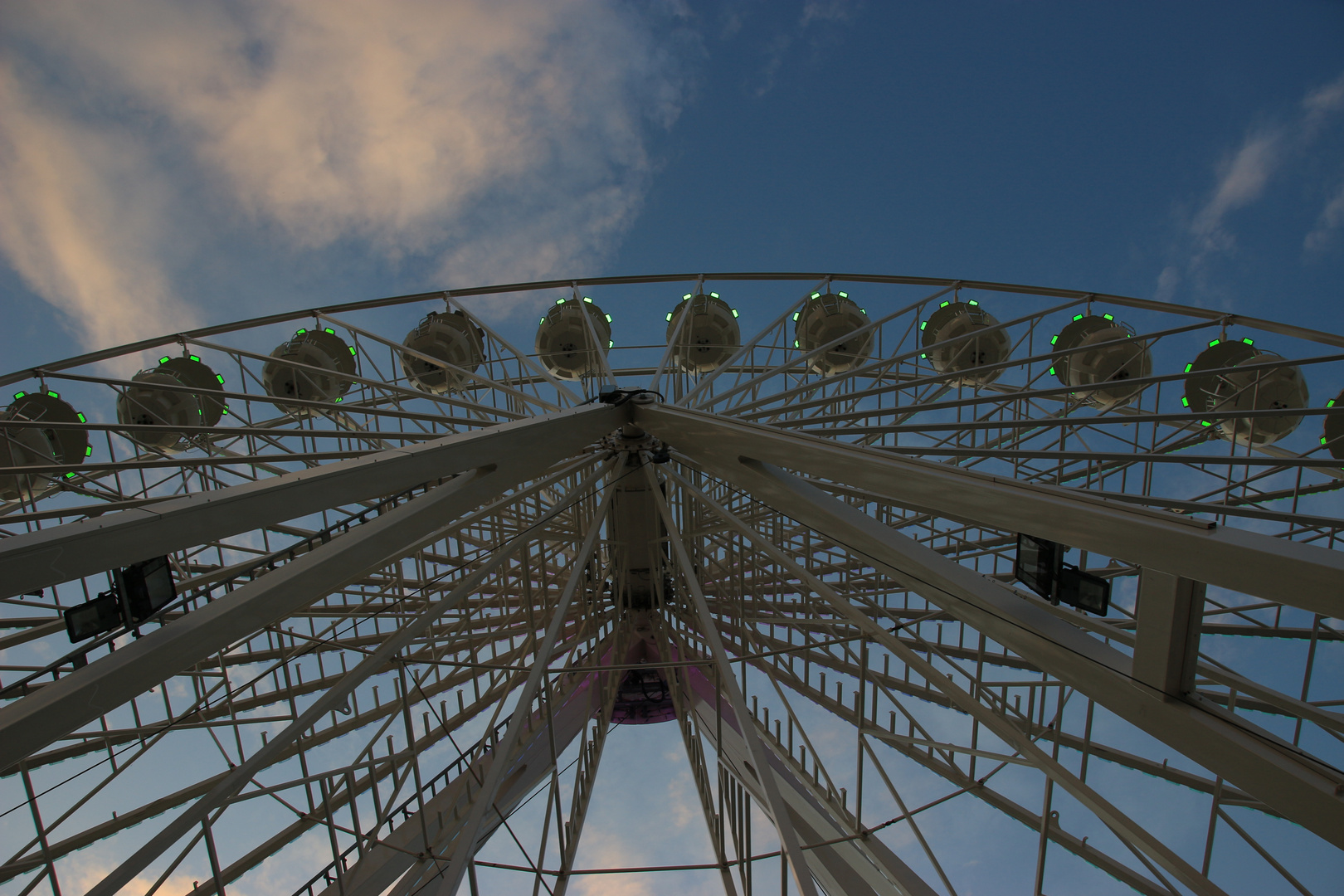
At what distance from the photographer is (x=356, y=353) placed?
18188 millimetres

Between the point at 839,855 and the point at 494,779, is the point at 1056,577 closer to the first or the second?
the point at 494,779

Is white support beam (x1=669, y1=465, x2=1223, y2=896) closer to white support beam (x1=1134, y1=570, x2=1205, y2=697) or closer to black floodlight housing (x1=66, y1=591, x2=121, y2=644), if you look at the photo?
white support beam (x1=1134, y1=570, x2=1205, y2=697)

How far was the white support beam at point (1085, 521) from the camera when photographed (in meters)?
3.44

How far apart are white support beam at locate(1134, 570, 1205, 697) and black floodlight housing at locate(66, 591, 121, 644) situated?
25.9ft

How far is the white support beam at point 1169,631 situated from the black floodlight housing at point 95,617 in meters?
7.90

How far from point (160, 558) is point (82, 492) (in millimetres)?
9937

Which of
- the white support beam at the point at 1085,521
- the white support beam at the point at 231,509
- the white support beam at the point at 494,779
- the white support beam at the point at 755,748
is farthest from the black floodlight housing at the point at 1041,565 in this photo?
the white support beam at the point at 494,779

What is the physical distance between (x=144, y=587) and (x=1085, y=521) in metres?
7.56

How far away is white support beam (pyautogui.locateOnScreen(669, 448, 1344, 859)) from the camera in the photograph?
3.58m

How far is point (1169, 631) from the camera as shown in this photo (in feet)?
13.6

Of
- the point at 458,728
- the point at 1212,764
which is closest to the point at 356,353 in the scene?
the point at 458,728

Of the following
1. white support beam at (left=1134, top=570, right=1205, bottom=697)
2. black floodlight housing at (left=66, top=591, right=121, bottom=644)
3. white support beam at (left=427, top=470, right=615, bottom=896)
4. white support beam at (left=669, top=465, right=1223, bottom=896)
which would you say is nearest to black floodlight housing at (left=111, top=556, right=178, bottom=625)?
black floodlight housing at (left=66, top=591, right=121, bottom=644)

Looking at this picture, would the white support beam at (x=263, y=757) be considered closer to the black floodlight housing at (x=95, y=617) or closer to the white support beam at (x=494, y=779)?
the white support beam at (x=494, y=779)

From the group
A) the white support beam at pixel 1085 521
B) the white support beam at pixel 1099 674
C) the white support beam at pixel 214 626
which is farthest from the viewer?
the white support beam at pixel 214 626
